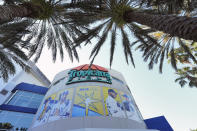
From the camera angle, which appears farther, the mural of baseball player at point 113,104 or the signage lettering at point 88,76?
the signage lettering at point 88,76

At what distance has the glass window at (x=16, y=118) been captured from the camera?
13.6 metres

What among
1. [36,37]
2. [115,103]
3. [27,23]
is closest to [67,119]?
[115,103]

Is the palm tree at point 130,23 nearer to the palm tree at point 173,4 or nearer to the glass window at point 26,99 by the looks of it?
the palm tree at point 173,4

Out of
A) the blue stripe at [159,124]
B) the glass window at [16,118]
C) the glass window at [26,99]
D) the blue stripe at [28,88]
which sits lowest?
the blue stripe at [159,124]

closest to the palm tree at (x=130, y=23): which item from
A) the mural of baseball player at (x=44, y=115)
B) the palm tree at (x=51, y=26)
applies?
the palm tree at (x=51, y=26)

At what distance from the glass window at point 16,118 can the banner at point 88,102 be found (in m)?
8.81

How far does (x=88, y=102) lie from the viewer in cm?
1084

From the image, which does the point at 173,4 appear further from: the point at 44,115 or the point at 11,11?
the point at 44,115

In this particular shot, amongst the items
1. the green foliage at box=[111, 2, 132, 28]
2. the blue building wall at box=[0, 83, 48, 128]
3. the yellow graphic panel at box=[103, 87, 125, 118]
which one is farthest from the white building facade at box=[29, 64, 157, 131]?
the green foliage at box=[111, 2, 132, 28]

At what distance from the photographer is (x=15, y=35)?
6340 millimetres

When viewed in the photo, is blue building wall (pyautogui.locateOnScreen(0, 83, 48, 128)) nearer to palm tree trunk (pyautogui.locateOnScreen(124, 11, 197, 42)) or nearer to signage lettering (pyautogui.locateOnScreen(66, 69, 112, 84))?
signage lettering (pyautogui.locateOnScreen(66, 69, 112, 84))

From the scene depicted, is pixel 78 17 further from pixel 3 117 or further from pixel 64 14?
pixel 3 117

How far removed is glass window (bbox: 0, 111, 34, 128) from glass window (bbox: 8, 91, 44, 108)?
71.5 inches

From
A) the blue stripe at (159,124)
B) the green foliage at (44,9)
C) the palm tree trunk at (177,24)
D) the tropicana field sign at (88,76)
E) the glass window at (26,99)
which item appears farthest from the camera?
the glass window at (26,99)
